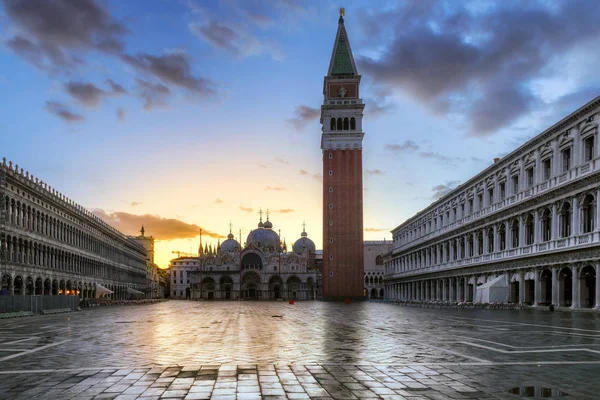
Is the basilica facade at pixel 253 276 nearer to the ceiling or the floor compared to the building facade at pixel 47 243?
nearer to the floor

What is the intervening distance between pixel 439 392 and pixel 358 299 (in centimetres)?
7579

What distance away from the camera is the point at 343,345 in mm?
14281

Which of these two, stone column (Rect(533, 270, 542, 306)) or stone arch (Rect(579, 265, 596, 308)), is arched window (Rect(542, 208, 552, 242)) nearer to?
stone column (Rect(533, 270, 542, 306))

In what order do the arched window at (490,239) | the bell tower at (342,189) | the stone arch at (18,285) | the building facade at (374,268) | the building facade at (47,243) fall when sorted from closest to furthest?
the building facade at (47,243) < the stone arch at (18,285) < the arched window at (490,239) < the bell tower at (342,189) < the building facade at (374,268)

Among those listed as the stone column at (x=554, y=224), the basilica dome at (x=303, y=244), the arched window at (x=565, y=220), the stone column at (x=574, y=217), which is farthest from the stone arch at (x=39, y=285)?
the basilica dome at (x=303, y=244)

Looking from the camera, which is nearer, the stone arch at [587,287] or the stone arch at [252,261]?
the stone arch at [587,287]

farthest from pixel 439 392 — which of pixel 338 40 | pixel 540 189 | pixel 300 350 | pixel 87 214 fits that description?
pixel 338 40

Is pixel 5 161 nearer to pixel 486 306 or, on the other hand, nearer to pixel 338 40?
pixel 486 306

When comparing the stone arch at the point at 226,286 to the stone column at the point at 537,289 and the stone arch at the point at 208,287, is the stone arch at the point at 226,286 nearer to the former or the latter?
the stone arch at the point at 208,287

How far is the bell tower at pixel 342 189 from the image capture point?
275 ft

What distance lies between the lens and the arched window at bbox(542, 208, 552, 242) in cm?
3750

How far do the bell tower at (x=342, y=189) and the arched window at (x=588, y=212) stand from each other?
52086mm

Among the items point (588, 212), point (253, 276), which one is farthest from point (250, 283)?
point (588, 212)

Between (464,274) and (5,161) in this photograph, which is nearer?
(5,161)
